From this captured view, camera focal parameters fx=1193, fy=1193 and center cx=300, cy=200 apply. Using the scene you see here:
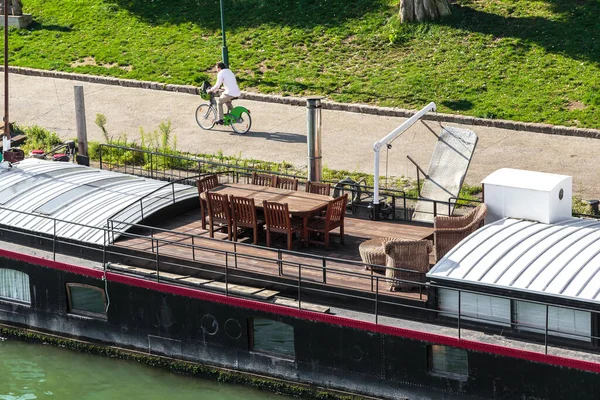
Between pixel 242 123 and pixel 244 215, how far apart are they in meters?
11.2

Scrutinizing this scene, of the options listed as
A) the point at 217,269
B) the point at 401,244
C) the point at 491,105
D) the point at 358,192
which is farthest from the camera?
the point at 491,105

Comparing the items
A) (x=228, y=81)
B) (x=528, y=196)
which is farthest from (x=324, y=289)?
(x=228, y=81)

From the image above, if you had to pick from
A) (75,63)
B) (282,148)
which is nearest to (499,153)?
(282,148)

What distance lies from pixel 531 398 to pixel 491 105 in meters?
14.6

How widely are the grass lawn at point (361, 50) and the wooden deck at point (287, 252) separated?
10035 mm

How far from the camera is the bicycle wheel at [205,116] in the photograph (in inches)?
1180

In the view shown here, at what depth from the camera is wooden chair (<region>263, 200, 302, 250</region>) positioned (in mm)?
18453

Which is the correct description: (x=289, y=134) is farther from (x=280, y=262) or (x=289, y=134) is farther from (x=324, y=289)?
(x=324, y=289)

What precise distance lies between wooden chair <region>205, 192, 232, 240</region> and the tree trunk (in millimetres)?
15757

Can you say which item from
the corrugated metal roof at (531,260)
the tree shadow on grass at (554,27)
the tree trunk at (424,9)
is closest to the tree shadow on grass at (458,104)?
the tree shadow on grass at (554,27)

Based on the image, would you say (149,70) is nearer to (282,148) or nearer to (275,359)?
(282,148)

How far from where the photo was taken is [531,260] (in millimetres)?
16141

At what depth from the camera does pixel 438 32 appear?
109ft

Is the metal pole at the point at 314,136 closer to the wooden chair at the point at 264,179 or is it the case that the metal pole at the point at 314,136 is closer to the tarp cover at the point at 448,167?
the wooden chair at the point at 264,179
